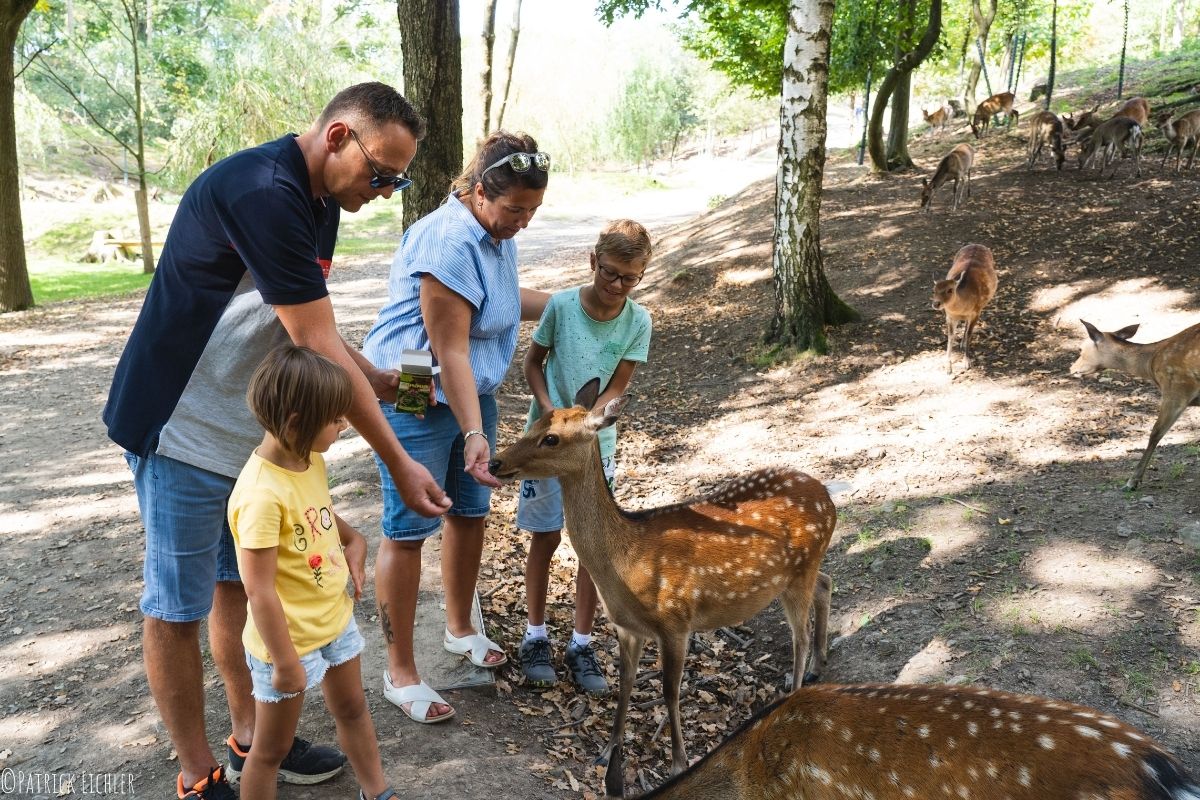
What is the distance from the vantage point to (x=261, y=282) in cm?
248

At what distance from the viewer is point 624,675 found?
3.71 meters

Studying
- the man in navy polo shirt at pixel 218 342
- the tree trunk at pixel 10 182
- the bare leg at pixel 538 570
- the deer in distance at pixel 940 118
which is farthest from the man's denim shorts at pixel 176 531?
the deer in distance at pixel 940 118

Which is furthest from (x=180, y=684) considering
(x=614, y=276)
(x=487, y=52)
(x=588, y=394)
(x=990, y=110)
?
(x=990, y=110)

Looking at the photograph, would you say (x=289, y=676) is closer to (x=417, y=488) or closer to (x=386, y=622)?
(x=417, y=488)

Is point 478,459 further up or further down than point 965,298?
further up

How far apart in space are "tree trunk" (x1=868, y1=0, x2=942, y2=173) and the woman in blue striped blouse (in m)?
13.9

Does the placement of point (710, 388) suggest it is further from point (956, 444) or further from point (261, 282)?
point (261, 282)

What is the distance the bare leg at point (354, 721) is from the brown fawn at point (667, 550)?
96 centimetres

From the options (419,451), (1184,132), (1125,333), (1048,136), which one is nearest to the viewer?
(419,451)

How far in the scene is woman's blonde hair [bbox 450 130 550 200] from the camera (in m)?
3.26

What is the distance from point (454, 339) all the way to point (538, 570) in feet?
4.45

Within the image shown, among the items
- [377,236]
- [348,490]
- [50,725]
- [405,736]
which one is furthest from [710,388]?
[377,236]

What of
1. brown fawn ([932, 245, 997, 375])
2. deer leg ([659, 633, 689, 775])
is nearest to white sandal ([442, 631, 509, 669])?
deer leg ([659, 633, 689, 775])

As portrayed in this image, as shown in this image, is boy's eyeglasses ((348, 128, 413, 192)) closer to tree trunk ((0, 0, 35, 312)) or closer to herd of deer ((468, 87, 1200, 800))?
herd of deer ((468, 87, 1200, 800))
